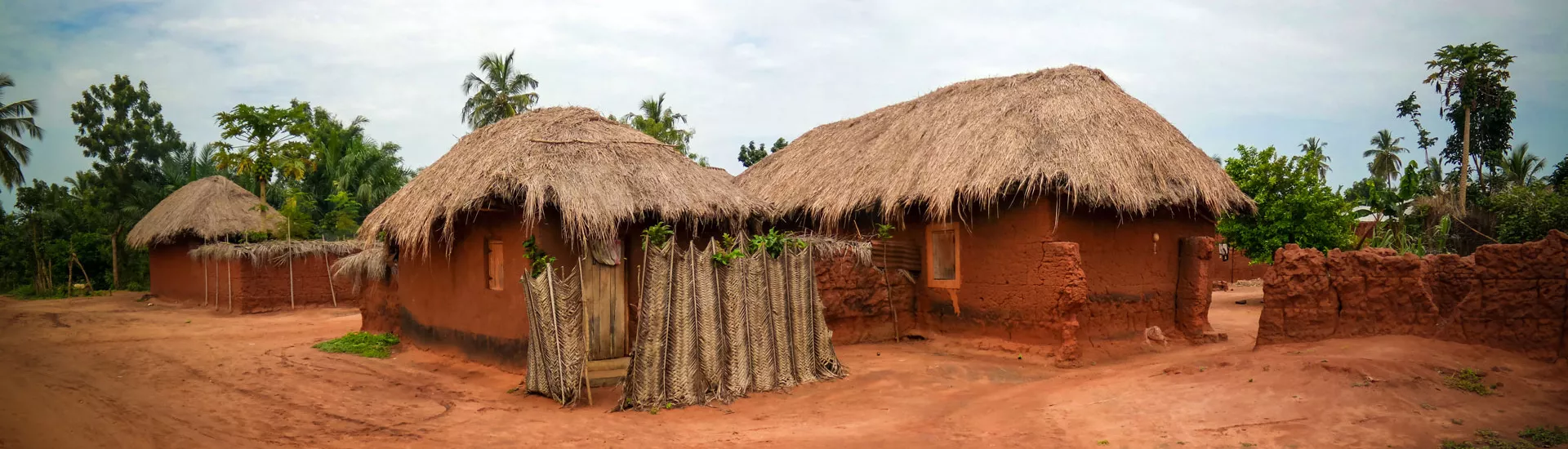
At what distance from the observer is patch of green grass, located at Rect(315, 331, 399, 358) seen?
10047 millimetres

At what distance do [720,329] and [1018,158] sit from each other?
419 cm

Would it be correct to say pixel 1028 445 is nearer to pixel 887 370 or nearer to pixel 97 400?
pixel 887 370

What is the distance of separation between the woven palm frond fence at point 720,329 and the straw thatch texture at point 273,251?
1093 centimetres

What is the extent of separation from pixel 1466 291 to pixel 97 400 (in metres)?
9.67

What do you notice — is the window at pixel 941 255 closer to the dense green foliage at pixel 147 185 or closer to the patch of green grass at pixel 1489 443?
the patch of green grass at pixel 1489 443

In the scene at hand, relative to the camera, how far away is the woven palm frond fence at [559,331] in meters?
7.06

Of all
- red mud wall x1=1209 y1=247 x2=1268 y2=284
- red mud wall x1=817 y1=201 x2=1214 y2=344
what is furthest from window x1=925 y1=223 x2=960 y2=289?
red mud wall x1=1209 y1=247 x2=1268 y2=284

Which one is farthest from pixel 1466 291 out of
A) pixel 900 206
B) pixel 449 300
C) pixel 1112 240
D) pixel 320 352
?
pixel 320 352

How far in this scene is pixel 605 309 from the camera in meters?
8.36

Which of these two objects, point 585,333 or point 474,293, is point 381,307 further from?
point 585,333

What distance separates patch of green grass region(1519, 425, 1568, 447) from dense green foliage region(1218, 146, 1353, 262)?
10.7 meters

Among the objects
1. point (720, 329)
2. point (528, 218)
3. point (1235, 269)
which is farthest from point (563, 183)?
point (1235, 269)

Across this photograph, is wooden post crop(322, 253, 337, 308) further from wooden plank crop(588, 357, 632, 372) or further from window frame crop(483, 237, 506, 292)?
wooden plank crop(588, 357, 632, 372)

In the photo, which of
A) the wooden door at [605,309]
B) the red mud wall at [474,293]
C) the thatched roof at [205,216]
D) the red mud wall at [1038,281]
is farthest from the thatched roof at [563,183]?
the thatched roof at [205,216]
